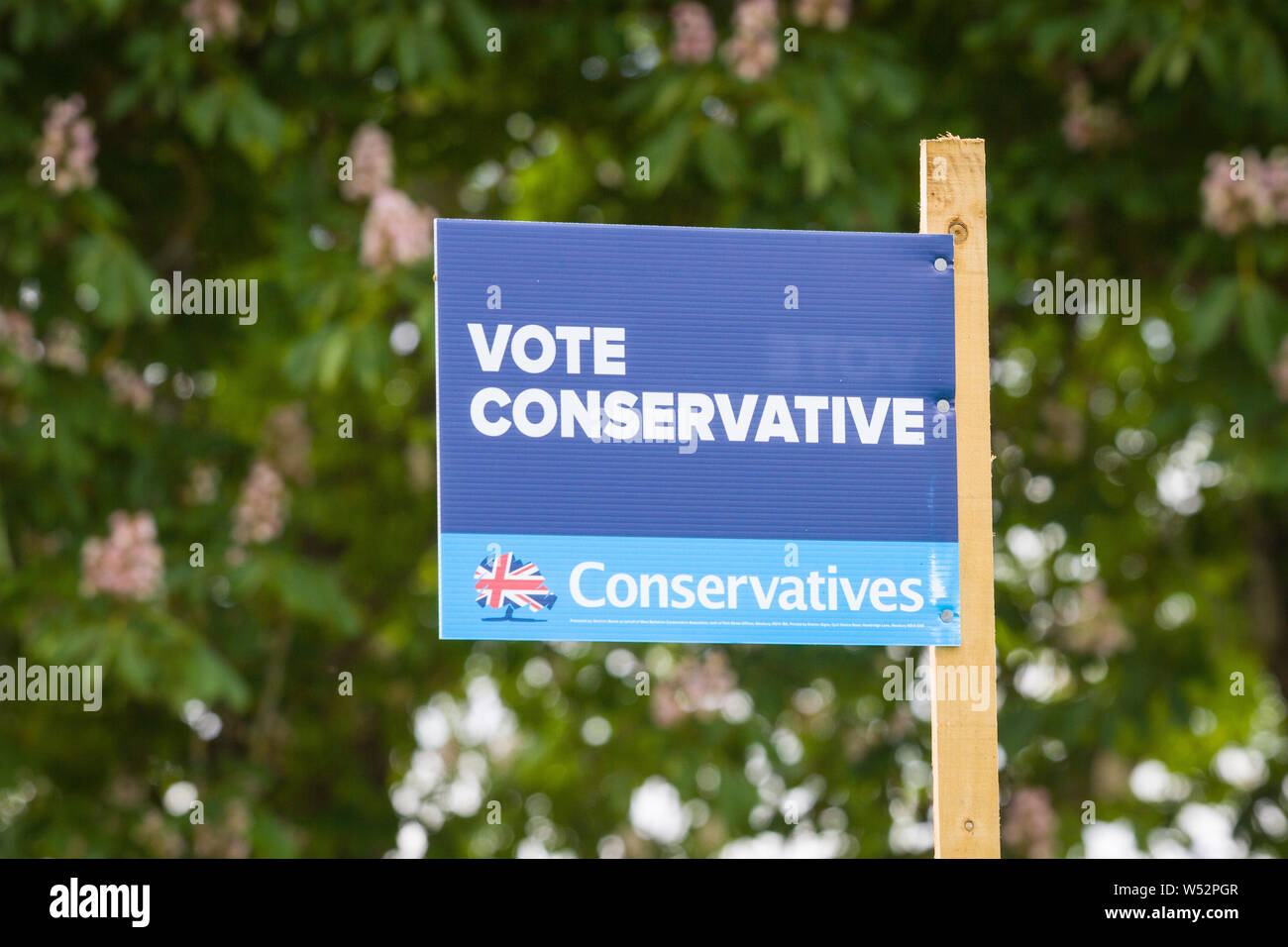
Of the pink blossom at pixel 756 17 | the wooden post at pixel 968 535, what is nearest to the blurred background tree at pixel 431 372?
the pink blossom at pixel 756 17

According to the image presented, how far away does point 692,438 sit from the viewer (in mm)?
2553

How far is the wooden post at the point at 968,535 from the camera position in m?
2.51

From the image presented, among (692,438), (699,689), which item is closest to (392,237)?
(699,689)

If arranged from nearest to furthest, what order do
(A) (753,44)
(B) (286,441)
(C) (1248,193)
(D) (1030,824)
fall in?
(A) (753,44)
(C) (1248,193)
(B) (286,441)
(D) (1030,824)

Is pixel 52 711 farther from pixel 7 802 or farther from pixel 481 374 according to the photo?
pixel 481 374

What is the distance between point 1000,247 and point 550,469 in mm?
3349

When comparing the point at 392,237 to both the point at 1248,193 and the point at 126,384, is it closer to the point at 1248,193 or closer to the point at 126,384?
the point at 126,384

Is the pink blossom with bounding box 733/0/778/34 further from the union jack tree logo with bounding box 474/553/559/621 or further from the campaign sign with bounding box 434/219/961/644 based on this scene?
the union jack tree logo with bounding box 474/553/559/621

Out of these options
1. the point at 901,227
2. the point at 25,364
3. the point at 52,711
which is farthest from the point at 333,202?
the point at 52,711

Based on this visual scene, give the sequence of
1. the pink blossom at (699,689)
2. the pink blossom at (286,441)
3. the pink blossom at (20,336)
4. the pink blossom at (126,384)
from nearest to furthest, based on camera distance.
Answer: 1. the pink blossom at (20,336)
2. the pink blossom at (699,689)
3. the pink blossom at (126,384)
4. the pink blossom at (286,441)

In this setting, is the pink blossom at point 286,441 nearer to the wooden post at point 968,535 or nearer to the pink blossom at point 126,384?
the pink blossom at point 126,384

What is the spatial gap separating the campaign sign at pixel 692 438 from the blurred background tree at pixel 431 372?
7.45 ft

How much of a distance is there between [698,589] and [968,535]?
15.2 inches

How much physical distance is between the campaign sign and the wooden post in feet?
0.08
